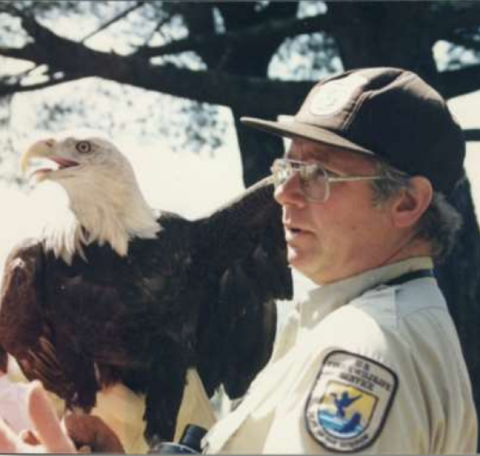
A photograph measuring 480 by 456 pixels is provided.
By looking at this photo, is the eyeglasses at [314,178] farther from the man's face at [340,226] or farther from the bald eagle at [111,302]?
the bald eagle at [111,302]

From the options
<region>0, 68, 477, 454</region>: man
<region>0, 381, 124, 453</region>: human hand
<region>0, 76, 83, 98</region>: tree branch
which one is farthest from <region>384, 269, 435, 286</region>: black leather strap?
<region>0, 76, 83, 98</region>: tree branch

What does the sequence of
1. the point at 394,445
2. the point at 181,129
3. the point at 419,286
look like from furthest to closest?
1. the point at 181,129
2. the point at 419,286
3. the point at 394,445

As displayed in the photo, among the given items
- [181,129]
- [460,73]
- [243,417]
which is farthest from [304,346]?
[460,73]

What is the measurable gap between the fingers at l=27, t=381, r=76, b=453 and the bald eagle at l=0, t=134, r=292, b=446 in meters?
0.87

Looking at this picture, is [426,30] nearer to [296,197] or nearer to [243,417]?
[296,197]

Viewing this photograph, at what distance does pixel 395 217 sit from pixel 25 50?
1.03 metres

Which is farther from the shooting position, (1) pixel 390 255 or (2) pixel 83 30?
(2) pixel 83 30

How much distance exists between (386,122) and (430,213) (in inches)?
4.0

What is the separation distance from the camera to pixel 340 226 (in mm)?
934

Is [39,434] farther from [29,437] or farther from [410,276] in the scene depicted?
[410,276]

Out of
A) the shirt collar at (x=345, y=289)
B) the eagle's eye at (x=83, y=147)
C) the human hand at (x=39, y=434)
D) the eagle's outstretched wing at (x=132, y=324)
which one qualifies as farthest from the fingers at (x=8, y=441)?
the eagle's eye at (x=83, y=147)

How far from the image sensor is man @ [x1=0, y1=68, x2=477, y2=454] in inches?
29.4

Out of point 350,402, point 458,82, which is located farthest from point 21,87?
point 350,402

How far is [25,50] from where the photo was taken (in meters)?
1.77
